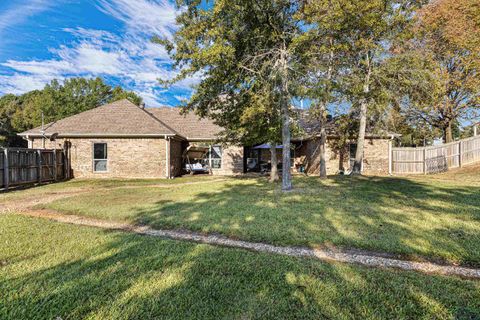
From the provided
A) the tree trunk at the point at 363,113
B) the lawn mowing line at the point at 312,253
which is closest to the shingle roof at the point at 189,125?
the tree trunk at the point at 363,113

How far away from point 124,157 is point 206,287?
15027 mm

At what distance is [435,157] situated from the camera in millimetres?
17953

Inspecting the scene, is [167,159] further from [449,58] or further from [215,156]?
[449,58]

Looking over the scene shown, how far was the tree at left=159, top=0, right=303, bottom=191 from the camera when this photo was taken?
9.22m

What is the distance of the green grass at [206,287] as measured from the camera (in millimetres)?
2535

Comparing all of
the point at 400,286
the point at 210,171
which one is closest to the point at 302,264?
the point at 400,286

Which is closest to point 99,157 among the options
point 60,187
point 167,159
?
point 167,159

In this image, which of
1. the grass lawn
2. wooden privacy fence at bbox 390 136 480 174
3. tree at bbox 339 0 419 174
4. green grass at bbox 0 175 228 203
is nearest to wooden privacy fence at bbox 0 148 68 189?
green grass at bbox 0 175 228 203

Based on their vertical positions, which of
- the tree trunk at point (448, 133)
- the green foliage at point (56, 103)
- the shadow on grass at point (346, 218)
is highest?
the green foliage at point (56, 103)

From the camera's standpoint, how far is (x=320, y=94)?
9625 millimetres

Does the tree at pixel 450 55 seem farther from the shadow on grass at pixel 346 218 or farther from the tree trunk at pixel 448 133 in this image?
the shadow on grass at pixel 346 218

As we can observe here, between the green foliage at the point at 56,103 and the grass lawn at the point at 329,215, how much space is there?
106ft

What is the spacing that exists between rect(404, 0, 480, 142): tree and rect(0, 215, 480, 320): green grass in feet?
50.2

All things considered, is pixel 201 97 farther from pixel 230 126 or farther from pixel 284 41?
pixel 284 41
